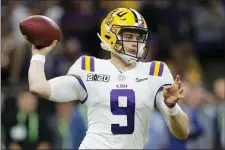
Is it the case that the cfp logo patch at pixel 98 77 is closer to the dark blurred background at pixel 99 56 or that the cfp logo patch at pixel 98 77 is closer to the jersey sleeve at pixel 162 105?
the jersey sleeve at pixel 162 105

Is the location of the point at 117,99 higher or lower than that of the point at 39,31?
lower

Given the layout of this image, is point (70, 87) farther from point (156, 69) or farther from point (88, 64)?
point (156, 69)

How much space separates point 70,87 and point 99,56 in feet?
18.1

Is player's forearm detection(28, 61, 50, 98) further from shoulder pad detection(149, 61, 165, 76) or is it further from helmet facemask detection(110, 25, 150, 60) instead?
shoulder pad detection(149, 61, 165, 76)

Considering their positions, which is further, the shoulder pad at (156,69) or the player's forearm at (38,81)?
the shoulder pad at (156,69)

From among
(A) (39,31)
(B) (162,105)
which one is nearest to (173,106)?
(B) (162,105)

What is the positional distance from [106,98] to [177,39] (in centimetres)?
620

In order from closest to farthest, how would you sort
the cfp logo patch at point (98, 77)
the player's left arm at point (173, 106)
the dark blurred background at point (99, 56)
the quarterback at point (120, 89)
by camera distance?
the player's left arm at point (173, 106) < the quarterback at point (120, 89) < the cfp logo patch at point (98, 77) < the dark blurred background at point (99, 56)

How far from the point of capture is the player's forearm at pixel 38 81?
17.5ft

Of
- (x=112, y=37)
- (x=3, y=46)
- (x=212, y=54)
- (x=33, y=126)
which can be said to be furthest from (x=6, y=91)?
(x=112, y=37)

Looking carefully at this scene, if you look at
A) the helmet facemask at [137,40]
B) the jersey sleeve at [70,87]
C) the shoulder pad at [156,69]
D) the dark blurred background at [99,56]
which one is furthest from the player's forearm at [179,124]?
the dark blurred background at [99,56]

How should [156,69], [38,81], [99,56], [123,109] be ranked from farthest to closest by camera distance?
[99,56] < [156,69] < [123,109] < [38,81]

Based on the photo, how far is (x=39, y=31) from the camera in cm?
554

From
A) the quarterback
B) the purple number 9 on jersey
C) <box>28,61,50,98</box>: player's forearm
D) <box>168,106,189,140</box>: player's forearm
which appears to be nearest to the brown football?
the quarterback
